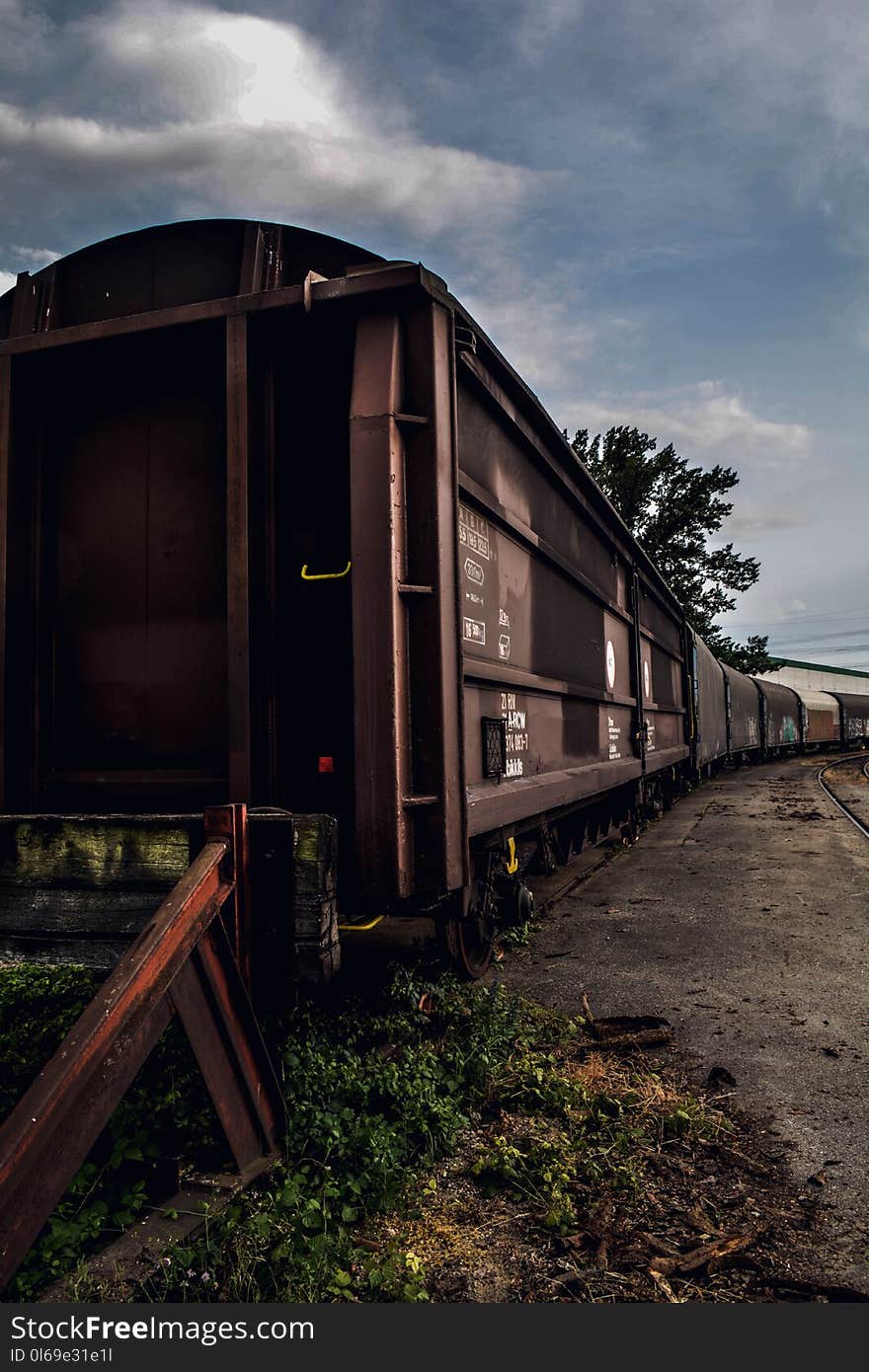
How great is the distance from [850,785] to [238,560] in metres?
17.3

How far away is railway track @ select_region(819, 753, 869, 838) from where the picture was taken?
446 inches

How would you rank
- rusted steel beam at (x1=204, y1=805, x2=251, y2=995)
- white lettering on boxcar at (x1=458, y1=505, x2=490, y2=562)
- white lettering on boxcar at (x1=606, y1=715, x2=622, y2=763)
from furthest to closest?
white lettering on boxcar at (x1=606, y1=715, x2=622, y2=763) < white lettering on boxcar at (x1=458, y1=505, x2=490, y2=562) < rusted steel beam at (x1=204, y1=805, x2=251, y2=995)

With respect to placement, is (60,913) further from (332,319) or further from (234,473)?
(332,319)

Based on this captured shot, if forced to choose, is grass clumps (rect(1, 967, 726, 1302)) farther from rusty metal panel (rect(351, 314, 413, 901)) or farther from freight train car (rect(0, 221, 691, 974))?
rusty metal panel (rect(351, 314, 413, 901))

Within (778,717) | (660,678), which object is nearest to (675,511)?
(778,717)

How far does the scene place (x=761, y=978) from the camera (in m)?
4.57

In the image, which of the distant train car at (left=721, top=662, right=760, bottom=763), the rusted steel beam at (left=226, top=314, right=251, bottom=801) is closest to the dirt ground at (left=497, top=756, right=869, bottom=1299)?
the rusted steel beam at (left=226, top=314, right=251, bottom=801)

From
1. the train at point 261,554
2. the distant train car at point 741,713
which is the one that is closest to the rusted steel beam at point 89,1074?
the train at point 261,554

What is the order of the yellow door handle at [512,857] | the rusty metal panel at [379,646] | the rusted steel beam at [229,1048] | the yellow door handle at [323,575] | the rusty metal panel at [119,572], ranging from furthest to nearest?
the yellow door handle at [512,857], the rusty metal panel at [119,572], the yellow door handle at [323,575], the rusty metal panel at [379,646], the rusted steel beam at [229,1048]

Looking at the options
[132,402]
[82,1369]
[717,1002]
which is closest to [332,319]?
[132,402]

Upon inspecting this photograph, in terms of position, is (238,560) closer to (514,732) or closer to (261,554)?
(261,554)

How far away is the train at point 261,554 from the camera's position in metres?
2.96

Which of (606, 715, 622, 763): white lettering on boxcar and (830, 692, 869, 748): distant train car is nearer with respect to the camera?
(606, 715, 622, 763): white lettering on boxcar

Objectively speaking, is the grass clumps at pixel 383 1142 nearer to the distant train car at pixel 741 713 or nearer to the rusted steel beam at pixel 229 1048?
the rusted steel beam at pixel 229 1048
